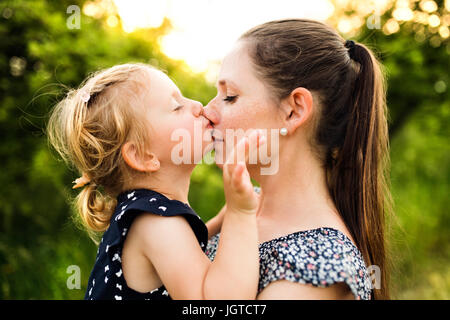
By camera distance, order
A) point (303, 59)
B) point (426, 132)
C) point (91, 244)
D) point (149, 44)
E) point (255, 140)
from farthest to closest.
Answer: point (426, 132) < point (149, 44) < point (91, 244) < point (303, 59) < point (255, 140)

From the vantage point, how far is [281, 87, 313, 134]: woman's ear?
190cm

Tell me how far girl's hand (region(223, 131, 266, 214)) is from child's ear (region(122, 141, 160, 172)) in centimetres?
48

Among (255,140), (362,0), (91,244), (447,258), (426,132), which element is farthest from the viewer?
(426,132)

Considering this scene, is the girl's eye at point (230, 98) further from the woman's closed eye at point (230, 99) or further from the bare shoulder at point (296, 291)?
A: the bare shoulder at point (296, 291)

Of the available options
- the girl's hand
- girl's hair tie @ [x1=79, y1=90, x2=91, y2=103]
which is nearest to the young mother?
the girl's hand

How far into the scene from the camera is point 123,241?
1.75m

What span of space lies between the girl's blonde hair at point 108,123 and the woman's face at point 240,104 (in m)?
0.35

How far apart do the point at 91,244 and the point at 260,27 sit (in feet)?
8.86

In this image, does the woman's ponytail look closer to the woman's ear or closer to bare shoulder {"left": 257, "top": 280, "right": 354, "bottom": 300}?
the woman's ear

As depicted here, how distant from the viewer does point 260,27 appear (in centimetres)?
207

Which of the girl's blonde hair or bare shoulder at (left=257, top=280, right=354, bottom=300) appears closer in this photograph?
bare shoulder at (left=257, top=280, right=354, bottom=300)

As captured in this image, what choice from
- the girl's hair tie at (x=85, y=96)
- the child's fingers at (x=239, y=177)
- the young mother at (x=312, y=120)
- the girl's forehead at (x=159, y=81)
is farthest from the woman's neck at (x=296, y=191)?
the girl's hair tie at (x=85, y=96)

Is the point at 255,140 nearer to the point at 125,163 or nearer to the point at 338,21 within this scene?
the point at 125,163
